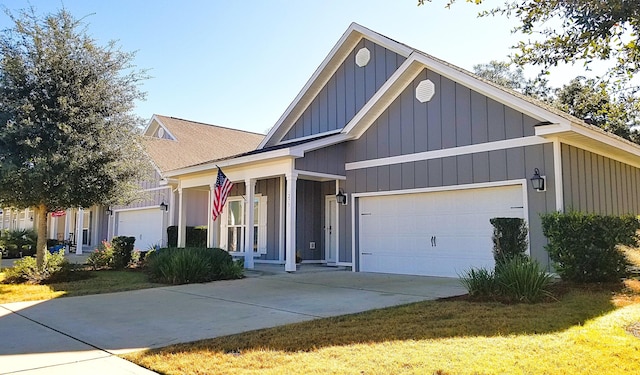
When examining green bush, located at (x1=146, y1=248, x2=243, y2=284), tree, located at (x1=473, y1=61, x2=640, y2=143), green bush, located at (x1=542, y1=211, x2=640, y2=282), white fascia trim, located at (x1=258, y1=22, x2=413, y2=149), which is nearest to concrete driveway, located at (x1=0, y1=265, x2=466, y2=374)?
green bush, located at (x1=146, y1=248, x2=243, y2=284)

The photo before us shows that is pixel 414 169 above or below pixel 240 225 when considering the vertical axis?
above

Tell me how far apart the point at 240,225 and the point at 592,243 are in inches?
455

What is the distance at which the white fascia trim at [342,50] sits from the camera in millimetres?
14792

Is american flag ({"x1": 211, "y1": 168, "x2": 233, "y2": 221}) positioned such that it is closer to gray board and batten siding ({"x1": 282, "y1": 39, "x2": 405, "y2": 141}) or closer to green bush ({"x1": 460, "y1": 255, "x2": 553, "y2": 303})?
gray board and batten siding ({"x1": 282, "y1": 39, "x2": 405, "y2": 141})

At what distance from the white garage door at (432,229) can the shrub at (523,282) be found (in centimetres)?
304

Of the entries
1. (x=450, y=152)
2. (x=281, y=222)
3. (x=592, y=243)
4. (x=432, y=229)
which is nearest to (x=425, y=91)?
(x=450, y=152)

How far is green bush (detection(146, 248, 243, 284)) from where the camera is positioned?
11.7m

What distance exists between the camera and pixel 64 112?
11.6 m

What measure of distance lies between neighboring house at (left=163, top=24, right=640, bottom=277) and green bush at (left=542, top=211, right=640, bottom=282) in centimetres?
121

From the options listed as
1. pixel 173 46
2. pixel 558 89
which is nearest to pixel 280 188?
pixel 173 46

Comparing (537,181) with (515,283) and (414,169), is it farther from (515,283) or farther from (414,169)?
(515,283)

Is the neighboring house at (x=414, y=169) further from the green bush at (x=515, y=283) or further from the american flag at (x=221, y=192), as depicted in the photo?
the green bush at (x=515, y=283)

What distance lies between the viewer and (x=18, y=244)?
875 inches

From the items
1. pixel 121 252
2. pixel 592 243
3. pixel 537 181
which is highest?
pixel 537 181
